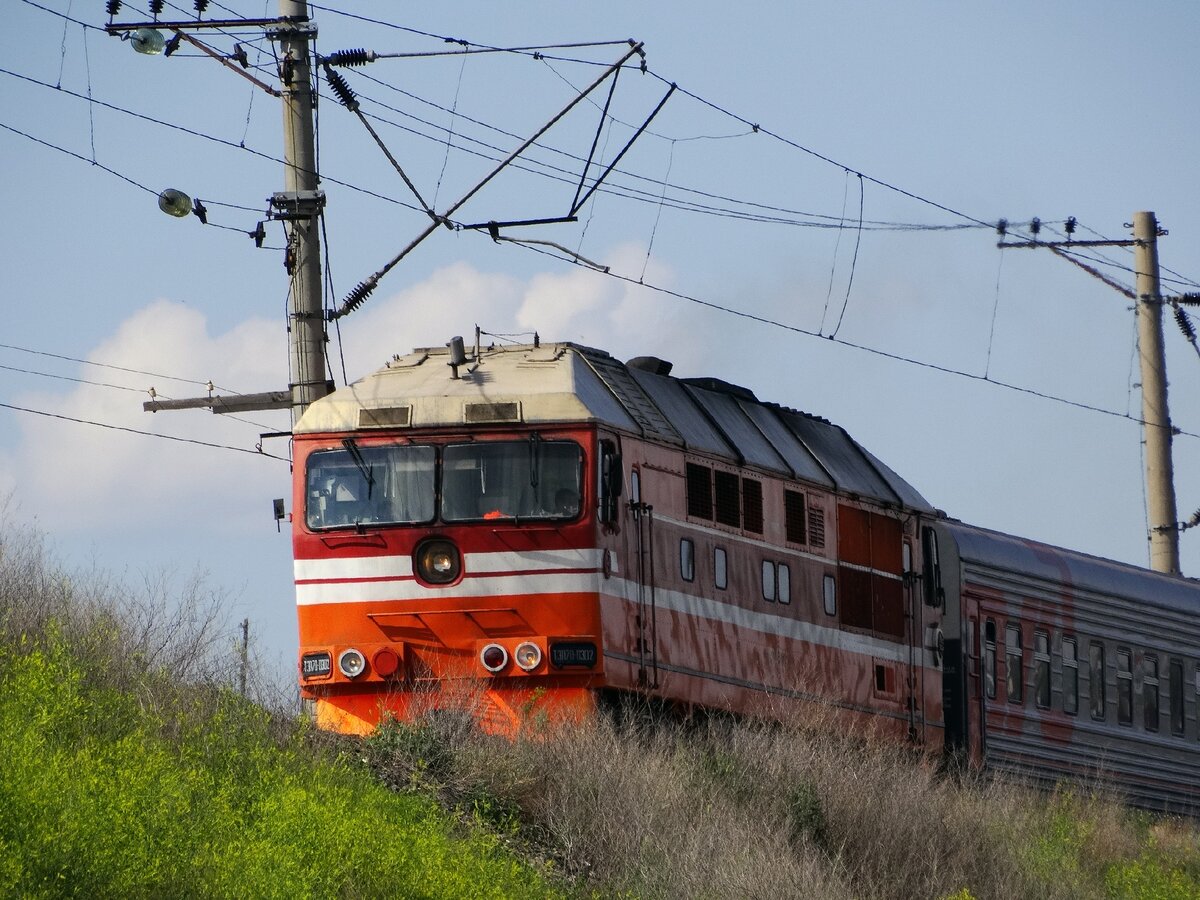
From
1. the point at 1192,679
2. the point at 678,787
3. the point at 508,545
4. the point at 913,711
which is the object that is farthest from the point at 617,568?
the point at 1192,679

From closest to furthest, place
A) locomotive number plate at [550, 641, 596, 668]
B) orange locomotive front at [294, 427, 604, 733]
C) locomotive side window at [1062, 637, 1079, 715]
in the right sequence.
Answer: locomotive number plate at [550, 641, 596, 668]
orange locomotive front at [294, 427, 604, 733]
locomotive side window at [1062, 637, 1079, 715]

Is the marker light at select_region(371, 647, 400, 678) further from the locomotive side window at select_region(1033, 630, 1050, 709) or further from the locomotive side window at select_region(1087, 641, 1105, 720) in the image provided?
the locomotive side window at select_region(1087, 641, 1105, 720)

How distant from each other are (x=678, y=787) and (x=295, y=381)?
5931 mm

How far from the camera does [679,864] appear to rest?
636 inches

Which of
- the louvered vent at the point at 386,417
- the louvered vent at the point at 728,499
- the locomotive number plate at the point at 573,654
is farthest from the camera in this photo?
the louvered vent at the point at 728,499

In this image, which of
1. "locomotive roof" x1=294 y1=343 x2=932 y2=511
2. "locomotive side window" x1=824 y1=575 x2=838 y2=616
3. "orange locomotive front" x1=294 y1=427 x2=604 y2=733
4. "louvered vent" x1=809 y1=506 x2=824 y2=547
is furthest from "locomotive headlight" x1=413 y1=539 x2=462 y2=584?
"locomotive side window" x1=824 y1=575 x2=838 y2=616

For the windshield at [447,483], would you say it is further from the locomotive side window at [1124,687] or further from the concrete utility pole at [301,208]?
the locomotive side window at [1124,687]

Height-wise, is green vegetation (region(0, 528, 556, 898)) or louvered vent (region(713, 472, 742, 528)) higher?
louvered vent (region(713, 472, 742, 528))

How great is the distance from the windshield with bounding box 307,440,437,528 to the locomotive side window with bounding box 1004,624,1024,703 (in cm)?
964

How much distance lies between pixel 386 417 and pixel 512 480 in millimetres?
1237

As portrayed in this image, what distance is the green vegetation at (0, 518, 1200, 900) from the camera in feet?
40.9

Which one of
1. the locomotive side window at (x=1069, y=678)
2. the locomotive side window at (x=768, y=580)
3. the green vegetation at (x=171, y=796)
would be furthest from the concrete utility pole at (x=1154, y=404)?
the green vegetation at (x=171, y=796)

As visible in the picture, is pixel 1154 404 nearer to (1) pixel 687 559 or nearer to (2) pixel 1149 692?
(2) pixel 1149 692

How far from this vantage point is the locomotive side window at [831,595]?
2236 centimetres
